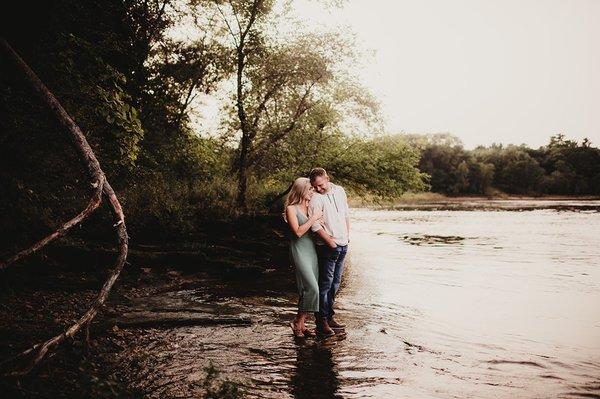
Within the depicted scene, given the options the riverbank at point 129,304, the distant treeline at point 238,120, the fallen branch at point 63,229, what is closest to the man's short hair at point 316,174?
the riverbank at point 129,304

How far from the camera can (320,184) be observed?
682cm

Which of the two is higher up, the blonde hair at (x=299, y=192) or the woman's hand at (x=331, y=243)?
the blonde hair at (x=299, y=192)

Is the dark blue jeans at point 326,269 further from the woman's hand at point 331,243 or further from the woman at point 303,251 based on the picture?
the woman at point 303,251

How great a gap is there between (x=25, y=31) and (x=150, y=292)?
22.5 ft

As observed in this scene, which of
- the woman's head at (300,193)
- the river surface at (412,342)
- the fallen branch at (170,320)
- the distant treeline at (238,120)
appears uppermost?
the distant treeline at (238,120)

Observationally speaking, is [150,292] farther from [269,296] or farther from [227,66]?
[227,66]

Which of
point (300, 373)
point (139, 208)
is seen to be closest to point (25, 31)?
point (300, 373)

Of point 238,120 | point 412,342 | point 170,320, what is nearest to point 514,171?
point 238,120

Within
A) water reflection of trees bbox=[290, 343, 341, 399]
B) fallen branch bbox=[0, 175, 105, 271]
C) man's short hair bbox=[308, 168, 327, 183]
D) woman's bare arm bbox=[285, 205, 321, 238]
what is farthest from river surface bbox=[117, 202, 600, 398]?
man's short hair bbox=[308, 168, 327, 183]

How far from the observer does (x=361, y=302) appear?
9.98 metres

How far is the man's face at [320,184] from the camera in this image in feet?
22.4

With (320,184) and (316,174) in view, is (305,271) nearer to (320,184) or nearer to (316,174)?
(320,184)

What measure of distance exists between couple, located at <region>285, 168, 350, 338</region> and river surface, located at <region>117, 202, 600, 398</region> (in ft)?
1.81

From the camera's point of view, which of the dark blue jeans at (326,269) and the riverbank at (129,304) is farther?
the dark blue jeans at (326,269)
